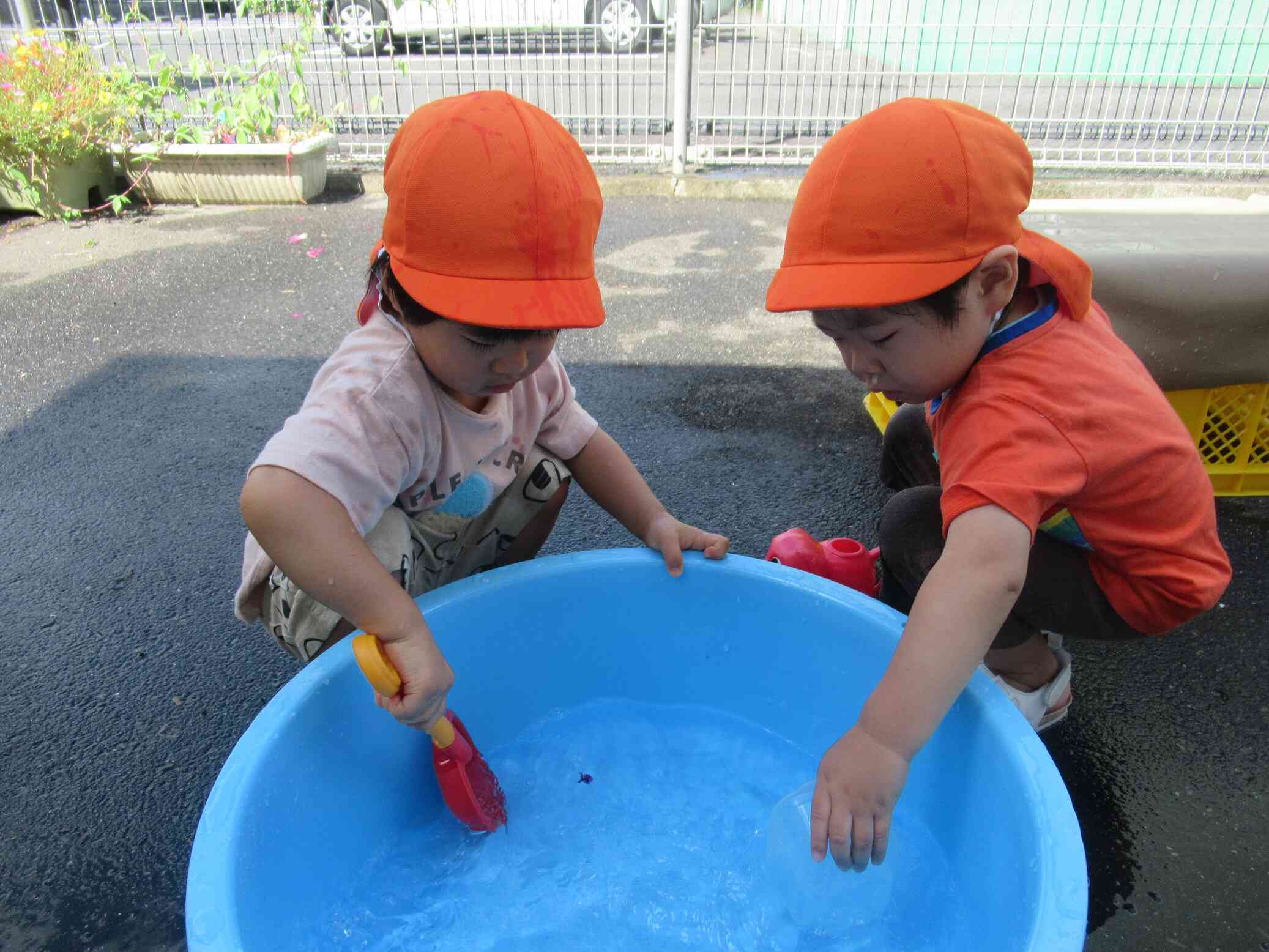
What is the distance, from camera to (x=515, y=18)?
5004mm

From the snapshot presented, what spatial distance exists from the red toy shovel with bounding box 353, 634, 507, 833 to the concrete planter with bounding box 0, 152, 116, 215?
363cm

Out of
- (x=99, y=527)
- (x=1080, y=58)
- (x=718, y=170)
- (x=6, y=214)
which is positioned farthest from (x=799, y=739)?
(x=1080, y=58)

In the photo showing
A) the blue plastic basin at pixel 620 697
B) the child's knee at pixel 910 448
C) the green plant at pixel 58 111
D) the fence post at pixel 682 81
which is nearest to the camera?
the blue plastic basin at pixel 620 697

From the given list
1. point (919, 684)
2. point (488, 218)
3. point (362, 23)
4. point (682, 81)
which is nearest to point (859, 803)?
point (919, 684)

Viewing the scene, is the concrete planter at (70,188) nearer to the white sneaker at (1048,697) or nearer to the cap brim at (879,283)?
the cap brim at (879,283)

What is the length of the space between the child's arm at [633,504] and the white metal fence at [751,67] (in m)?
3.06

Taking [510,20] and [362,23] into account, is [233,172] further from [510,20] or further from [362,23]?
[362,23]

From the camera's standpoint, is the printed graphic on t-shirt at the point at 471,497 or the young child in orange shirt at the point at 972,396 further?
the printed graphic on t-shirt at the point at 471,497

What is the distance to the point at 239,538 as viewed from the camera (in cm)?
178

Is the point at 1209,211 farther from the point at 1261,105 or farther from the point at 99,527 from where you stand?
the point at 1261,105

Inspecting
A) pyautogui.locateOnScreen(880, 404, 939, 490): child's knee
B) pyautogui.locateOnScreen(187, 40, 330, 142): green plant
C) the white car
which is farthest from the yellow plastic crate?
pyautogui.locateOnScreen(187, 40, 330, 142): green plant

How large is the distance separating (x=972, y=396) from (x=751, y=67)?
14.8ft

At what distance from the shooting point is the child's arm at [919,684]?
875 mm

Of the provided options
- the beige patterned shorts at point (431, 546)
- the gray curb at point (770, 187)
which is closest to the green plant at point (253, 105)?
the gray curb at point (770, 187)
